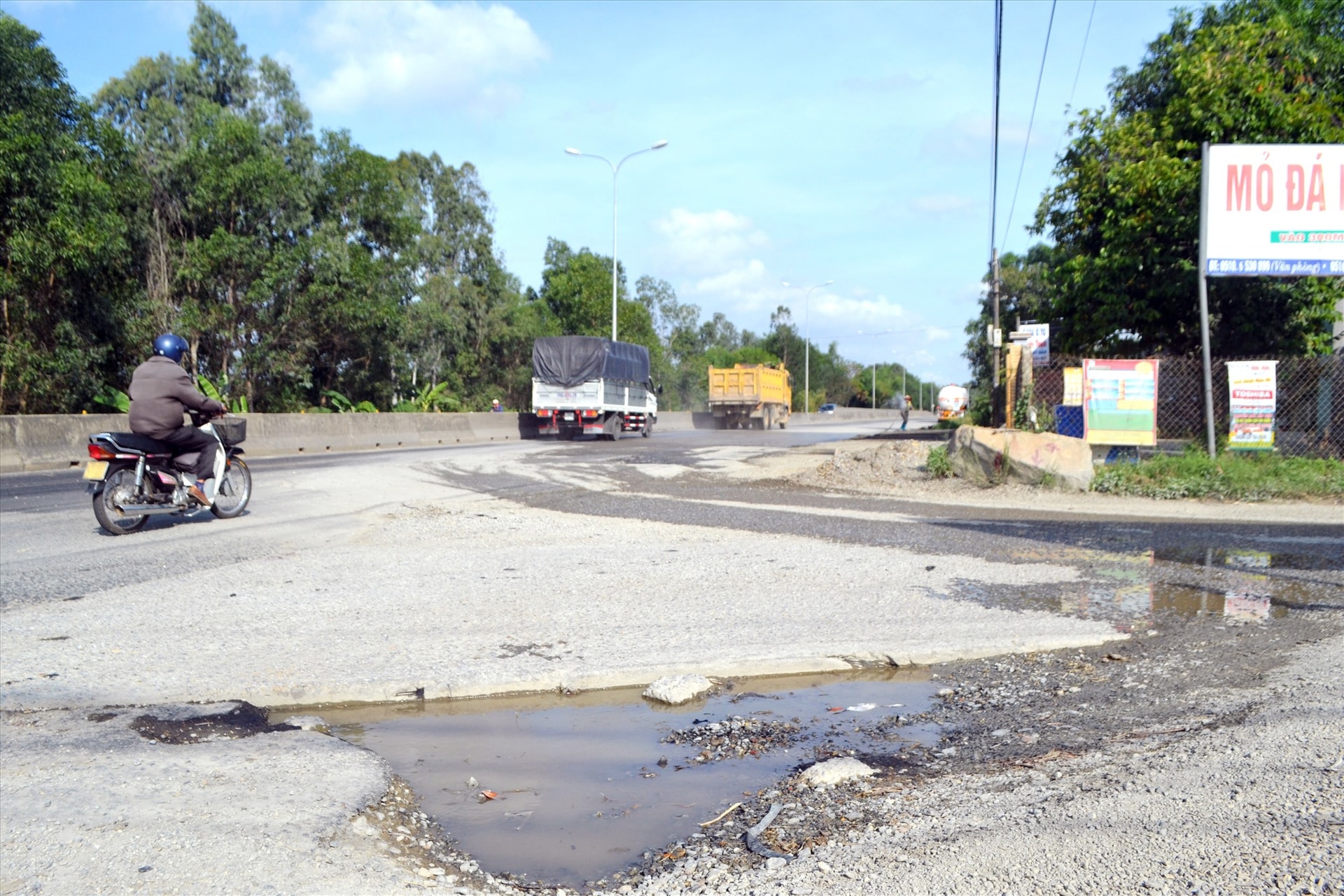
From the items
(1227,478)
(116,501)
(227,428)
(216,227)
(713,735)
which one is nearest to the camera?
(713,735)

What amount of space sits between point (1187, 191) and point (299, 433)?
2069 centimetres

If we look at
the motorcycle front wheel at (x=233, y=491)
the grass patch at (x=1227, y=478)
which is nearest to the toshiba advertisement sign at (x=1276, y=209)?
the grass patch at (x=1227, y=478)

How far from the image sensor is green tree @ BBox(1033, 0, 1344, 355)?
65.2ft

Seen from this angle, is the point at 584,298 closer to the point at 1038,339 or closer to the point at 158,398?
the point at 1038,339

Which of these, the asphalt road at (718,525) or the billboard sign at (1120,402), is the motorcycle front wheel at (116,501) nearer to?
the asphalt road at (718,525)

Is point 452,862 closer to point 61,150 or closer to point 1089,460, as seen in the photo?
point 1089,460

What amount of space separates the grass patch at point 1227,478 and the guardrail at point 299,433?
15365 mm

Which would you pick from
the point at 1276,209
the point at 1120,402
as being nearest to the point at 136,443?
the point at 1120,402

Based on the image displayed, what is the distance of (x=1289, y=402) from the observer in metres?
15.5

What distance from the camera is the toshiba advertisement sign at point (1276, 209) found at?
48.6 ft

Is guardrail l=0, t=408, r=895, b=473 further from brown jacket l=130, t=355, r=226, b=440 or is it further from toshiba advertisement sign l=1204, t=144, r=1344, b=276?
toshiba advertisement sign l=1204, t=144, r=1344, b=276

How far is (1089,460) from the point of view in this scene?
47.7 feet

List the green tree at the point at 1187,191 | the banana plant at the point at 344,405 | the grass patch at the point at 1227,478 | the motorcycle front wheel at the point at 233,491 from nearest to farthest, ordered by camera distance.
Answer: the motorcycle front wheel at the point at 233,491 < the grass patch at the point at 1227,478 < the green tree at the point at 1187,191 < the banana plant at the point at 344,405

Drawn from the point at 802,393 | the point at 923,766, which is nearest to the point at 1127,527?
the point at 923,766
